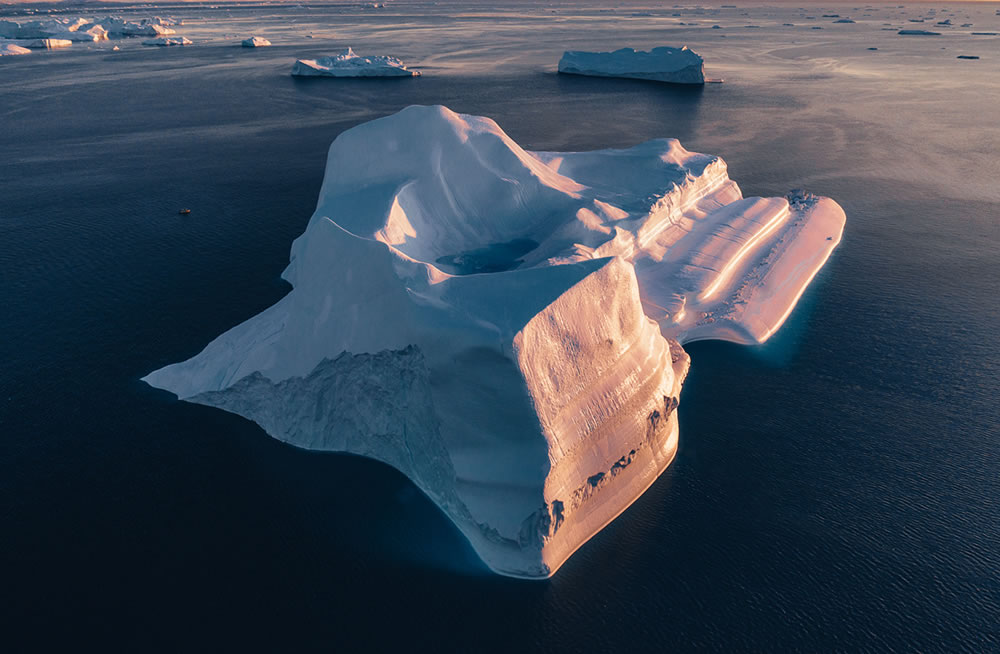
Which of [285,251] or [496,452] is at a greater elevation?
[496,452]

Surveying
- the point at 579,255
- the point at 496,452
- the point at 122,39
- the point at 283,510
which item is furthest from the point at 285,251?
the point at 122,39

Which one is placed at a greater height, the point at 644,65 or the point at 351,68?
the point at 644,65

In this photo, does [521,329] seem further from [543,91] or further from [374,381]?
[543,91]

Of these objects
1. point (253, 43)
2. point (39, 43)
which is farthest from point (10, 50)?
point (253, 43)

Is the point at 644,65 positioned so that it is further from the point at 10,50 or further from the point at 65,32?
the point at 65,32

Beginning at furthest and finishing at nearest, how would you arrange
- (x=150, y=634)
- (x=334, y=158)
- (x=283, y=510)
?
(x=334, y=158), (x=283, y=510), (x=150, y=634)

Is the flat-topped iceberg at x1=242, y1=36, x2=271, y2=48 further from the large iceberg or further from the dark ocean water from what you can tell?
the large iceberg
